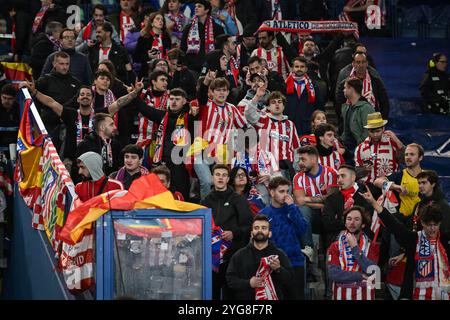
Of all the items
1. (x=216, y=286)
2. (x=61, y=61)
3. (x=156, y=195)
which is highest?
→ (x=61, y=61)

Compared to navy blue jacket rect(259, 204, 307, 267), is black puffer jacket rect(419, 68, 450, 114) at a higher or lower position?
higher

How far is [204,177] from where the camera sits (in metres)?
16.8

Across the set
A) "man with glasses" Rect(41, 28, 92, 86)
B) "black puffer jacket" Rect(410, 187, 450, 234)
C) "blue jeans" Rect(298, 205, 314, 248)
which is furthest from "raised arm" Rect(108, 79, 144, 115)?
"black puffer jacket" Rect(410, 187, 450, 234)

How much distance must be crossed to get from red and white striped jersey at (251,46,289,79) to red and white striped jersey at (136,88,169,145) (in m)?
2.58

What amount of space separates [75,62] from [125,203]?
7537mm

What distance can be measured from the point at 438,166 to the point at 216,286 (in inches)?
243

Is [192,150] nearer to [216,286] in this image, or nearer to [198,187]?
[198,187]

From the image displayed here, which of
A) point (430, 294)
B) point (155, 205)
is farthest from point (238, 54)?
point (155, 205)

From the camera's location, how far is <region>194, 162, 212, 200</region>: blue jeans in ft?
55.0

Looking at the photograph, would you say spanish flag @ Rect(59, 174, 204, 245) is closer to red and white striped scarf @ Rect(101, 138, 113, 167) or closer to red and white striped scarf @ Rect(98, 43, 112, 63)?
red and white striped scarf @ Rect(101, 138, 113, 167)

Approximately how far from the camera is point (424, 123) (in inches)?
852

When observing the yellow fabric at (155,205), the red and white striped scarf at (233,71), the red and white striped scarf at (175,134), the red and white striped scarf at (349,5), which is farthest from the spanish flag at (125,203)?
the red and white striped scarf at (349,5)

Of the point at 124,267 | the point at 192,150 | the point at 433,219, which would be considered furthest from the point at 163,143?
the point at 124,267

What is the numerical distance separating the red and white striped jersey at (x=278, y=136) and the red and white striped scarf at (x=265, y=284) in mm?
3509
